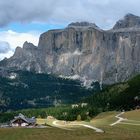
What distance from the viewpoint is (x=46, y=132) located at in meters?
88.0

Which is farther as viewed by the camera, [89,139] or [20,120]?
[20,120]

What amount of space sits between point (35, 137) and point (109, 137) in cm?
1192

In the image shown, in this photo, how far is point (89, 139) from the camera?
78.4m

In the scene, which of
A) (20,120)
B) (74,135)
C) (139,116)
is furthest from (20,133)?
(139,116)

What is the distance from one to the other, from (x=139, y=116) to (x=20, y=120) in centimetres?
5170

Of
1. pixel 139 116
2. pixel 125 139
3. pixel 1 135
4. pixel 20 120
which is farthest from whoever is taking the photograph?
pixel 139 116

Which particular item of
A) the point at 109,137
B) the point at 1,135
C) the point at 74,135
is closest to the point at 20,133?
the point at 1,135

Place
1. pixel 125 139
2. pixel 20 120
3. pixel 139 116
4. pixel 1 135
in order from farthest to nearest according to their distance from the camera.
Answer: pixel 139 116
pixel 20 120
pixel 1 135
pixel 125 139

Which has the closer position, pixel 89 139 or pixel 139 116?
pixel 89 139

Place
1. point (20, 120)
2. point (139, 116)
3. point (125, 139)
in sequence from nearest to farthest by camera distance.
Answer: point (125, 139), point (20, 120), point (139, 116)

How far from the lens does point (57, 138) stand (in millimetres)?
79750

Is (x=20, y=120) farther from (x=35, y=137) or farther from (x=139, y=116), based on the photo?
(x=35, y=137)

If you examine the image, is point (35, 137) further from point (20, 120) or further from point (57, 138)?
point (20, 120)

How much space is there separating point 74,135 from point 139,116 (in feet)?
342
